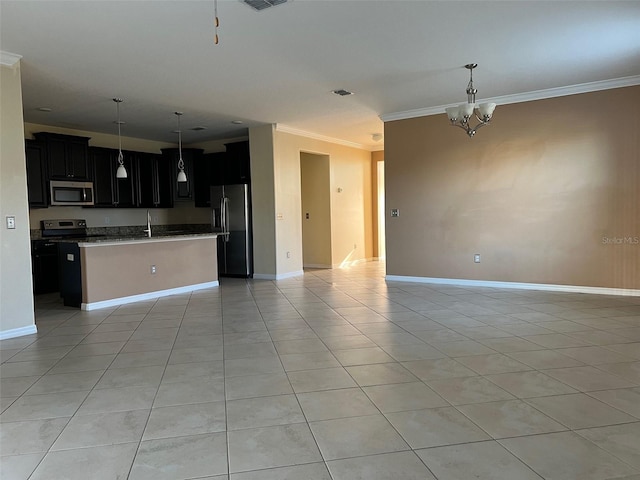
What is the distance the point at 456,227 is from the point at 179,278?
4.30m

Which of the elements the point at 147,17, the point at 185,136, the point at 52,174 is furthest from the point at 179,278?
the point at 147,17

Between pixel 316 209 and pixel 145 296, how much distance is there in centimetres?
424

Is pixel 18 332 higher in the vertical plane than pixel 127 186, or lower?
lower

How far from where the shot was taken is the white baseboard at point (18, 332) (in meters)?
4.12

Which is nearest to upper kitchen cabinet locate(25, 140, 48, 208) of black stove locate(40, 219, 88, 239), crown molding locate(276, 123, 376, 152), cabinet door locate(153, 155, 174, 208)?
black stove locate(40, 219, 88, 239)

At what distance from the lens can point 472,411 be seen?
241 centimetres

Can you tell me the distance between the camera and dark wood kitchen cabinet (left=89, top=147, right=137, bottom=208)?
7414 mm

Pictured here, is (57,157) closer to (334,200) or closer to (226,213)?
(226,213)

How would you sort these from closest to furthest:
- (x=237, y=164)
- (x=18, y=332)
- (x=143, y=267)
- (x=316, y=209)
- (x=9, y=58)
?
1. (x=9, y=58)
2. (x=18, y=332)
3. (x=143, y=267)
4. (x=237, y=164)
5. (x=316, y=209)

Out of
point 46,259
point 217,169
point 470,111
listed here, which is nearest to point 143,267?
point 46,259

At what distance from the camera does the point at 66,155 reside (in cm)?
689

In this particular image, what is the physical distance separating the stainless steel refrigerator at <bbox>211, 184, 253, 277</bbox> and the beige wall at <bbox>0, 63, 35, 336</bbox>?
367cm

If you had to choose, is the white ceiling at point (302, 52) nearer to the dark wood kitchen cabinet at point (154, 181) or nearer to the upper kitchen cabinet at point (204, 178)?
the dark wood kitchen cabinet at point (154, 181)

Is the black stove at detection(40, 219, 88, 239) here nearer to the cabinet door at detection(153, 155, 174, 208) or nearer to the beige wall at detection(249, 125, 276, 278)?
the cabinet door at detection(153, 155, 174, 208)
